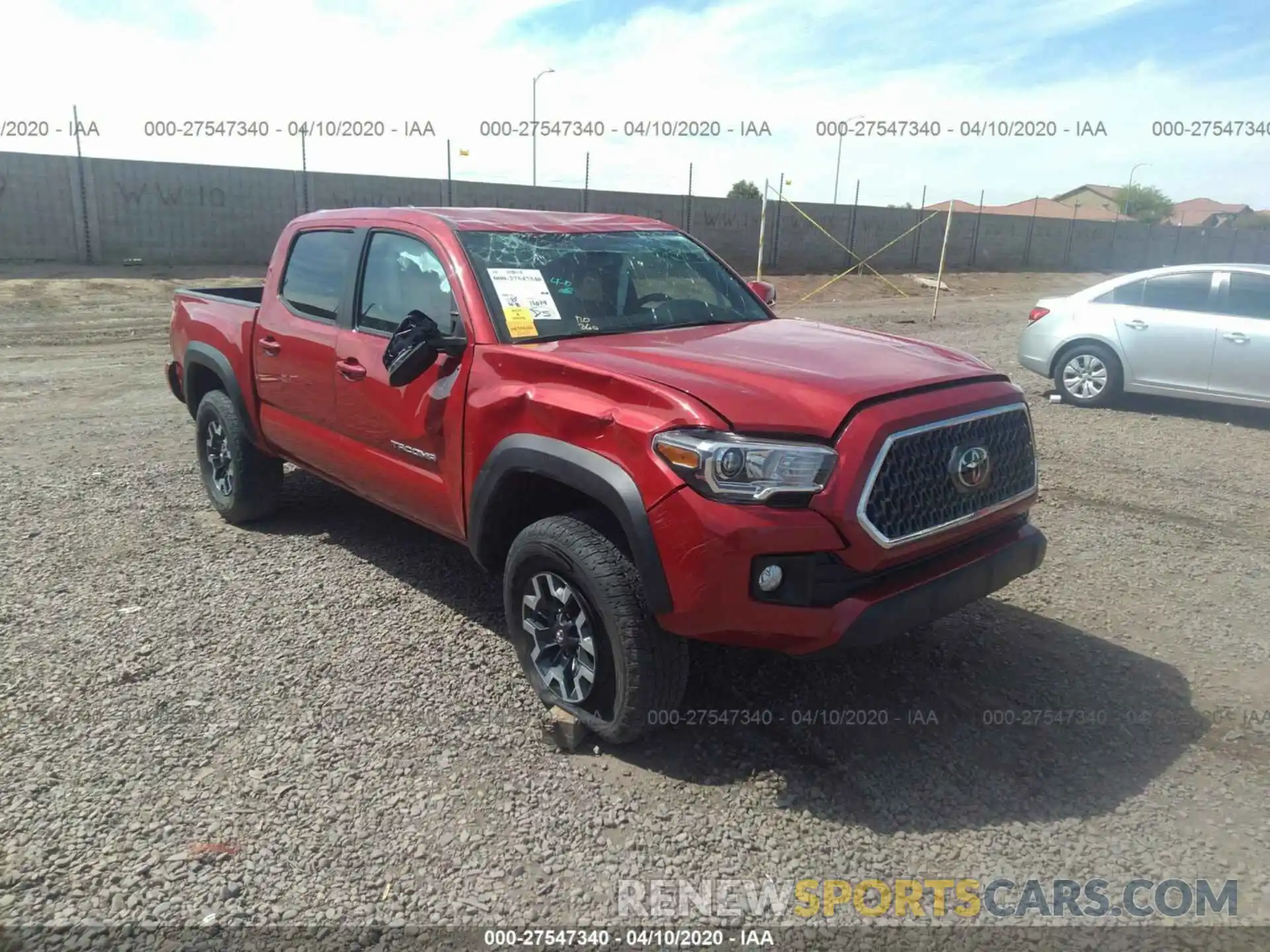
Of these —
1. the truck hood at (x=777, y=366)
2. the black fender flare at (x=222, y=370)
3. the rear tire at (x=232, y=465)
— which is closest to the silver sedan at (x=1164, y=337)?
the truck hood at (x=777, y=366)

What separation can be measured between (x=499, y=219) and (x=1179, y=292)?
7.71 m

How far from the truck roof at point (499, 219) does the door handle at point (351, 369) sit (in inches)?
28.1

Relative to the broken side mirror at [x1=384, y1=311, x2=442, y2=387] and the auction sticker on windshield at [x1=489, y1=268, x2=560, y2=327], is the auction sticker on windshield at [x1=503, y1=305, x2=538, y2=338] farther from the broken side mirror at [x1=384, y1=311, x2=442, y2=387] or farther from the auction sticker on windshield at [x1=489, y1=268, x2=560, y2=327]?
the broken side mirror at [x1=384, y1=311, x2=442, y2=387]

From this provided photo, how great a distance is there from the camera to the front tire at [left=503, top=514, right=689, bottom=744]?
10.2 feet

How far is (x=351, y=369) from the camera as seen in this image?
4.44 meters

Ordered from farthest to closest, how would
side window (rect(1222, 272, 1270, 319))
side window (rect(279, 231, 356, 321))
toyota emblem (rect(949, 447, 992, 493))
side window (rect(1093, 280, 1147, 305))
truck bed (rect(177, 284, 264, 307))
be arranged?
side window (rect(1093, 280, 1147, 305)) < side window (rect(1222, 272, 1270, 319)) < truck bed (rect(177, 284, 264, 307)) < side window (rect(279, 231, 356, 321)) < toyota emblem (rect(949, 447, 992, 493))

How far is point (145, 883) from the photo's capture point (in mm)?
2721

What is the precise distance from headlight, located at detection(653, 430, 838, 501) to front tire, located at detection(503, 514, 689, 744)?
45 centimetres

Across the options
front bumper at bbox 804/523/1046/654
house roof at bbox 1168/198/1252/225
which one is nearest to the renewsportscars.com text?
front bumper at bbox 804/523/1046/654

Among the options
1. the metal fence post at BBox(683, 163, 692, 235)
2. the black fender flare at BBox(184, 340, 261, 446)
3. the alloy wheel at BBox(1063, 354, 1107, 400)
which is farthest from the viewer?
the metal fence post at BBox(683, 163, 692, 235)

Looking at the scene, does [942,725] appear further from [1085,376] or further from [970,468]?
[1085,376]

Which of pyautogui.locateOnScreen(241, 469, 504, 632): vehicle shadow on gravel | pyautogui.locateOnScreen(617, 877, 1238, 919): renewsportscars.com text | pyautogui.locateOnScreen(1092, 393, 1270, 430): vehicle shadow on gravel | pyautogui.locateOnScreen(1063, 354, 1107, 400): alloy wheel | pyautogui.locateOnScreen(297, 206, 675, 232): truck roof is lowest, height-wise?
pyautogui.locateOnScreen(617, 877, 1238, 919): renewsportscars.com text

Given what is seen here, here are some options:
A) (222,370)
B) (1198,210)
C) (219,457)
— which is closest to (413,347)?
(222,370)

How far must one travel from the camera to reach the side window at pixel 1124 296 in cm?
951
